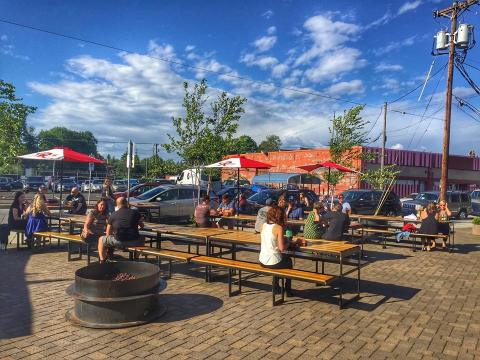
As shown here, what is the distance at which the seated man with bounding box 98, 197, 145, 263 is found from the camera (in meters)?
7.37

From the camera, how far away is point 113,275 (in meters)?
5.64

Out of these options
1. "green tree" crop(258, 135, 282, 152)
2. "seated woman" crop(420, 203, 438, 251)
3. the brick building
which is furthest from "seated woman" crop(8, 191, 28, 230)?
"green tree" crop(258, 135, 282, 152)

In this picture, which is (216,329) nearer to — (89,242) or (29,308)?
(29,308)

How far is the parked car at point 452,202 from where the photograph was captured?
2270 cm

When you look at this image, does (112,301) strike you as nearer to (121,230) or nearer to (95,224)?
(121,230)

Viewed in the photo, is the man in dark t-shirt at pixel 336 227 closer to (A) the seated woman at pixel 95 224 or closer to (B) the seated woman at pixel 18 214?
(A) the seated woman at pixel 95 224

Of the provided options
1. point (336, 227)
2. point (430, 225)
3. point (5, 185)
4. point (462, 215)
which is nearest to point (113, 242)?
Answer: point (336, 227)

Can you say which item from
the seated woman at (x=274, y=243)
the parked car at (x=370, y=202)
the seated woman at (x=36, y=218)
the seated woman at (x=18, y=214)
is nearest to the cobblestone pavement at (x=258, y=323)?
the seated woman at (x=274, y=243)

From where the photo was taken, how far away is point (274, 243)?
20.0ft

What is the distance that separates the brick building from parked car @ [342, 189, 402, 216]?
16.8 m

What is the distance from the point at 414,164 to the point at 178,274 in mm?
39228

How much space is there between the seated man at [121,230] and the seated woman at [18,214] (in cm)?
416

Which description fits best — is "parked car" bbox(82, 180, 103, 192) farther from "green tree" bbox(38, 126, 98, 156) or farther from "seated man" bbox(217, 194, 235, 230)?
"green tree" bbox(38, 126, 98, 156)

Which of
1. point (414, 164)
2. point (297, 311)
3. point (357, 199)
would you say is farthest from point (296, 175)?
point (297, 311)
